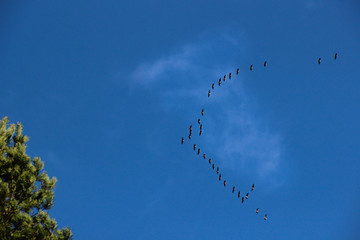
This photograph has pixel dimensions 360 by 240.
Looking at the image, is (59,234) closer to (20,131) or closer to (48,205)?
(48,205)

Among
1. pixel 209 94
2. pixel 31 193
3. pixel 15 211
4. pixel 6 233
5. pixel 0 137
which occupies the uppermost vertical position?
pixel 209 94

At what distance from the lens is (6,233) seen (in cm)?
1889

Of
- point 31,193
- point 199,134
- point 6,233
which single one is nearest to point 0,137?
point 31,193

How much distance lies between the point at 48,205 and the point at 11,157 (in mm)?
3371

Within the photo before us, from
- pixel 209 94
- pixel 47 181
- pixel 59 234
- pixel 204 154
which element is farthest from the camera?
pixel 204 154

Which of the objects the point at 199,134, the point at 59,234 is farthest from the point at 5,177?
the point at 199,134

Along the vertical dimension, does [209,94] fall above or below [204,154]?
above

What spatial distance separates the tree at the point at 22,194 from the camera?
63.9 feet

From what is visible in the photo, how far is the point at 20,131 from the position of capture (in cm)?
2230

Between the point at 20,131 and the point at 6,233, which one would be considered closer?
the point at 6,233

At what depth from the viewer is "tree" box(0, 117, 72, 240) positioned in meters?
19.5

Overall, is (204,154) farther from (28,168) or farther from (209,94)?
(28,168)

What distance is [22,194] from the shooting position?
20906 millimetres

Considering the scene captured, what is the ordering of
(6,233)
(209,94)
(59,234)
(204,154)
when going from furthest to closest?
1. (204,154)
2. (209,94)
3. (59,234)
4. (6,233)
